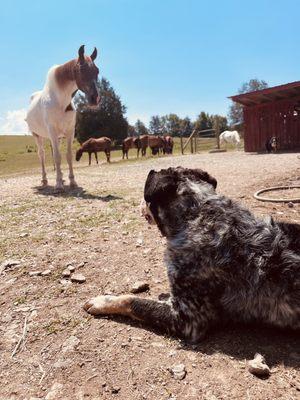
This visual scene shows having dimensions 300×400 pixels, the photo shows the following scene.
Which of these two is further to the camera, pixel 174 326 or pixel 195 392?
pixel 174 326

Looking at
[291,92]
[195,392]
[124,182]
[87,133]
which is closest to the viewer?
[195,392]

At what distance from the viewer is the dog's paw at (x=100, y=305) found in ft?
10.4

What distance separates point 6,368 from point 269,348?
2.02 meters

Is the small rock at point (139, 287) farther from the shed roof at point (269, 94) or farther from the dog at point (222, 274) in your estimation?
the shed roof at point (269, 94)

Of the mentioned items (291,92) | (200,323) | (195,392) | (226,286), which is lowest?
(195,392)

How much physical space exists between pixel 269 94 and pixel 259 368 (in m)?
22.7

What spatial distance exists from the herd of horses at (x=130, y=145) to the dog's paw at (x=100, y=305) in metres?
27.6

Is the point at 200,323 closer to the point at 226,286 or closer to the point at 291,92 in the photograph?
the point at 226,286

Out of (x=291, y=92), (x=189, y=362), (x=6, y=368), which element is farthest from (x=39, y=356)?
(x=291, y=92)

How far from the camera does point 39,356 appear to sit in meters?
2.75

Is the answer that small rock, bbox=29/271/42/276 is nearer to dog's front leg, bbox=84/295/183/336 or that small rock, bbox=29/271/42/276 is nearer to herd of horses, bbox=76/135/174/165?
dog's front leg, bbox=84/295/183/336

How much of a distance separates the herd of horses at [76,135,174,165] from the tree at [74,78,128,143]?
76.7ft

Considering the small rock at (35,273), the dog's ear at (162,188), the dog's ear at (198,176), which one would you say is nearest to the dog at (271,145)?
the dog's ear at (198,176)

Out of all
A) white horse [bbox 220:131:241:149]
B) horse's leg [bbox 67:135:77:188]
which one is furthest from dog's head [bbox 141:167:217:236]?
white horse [bbox 220:131:241:149]
